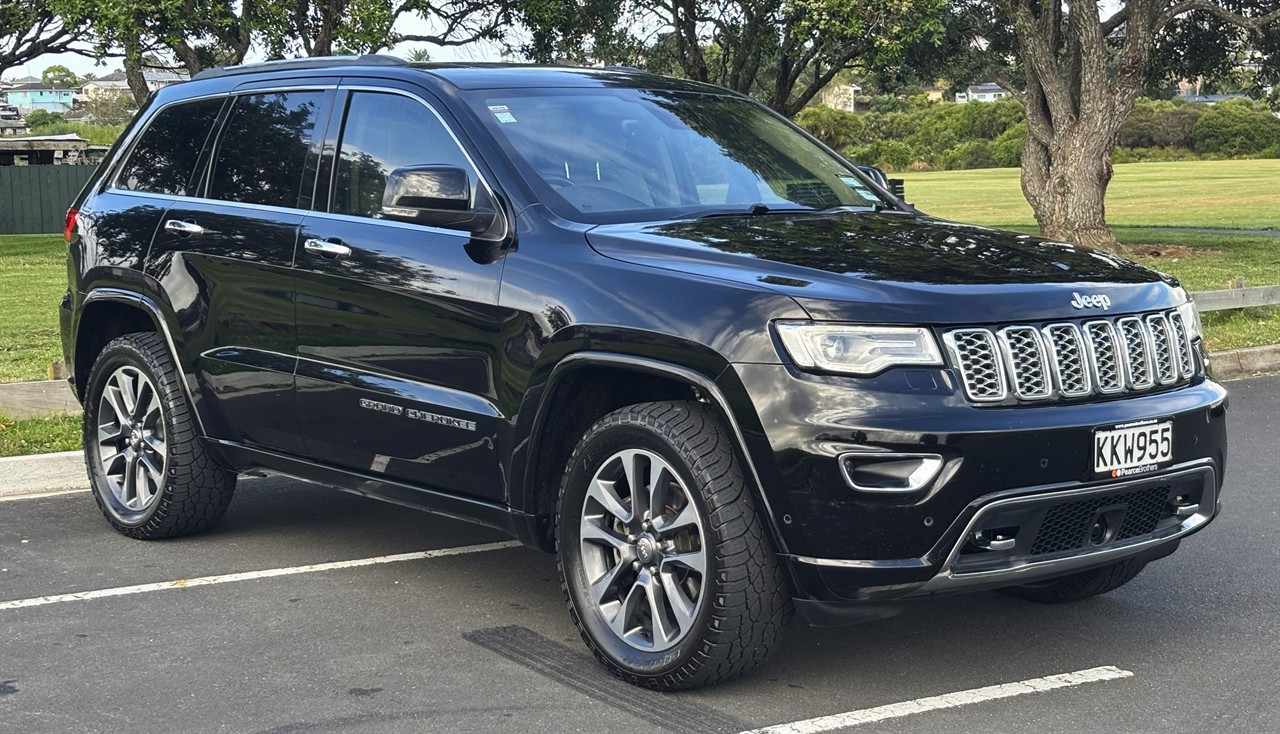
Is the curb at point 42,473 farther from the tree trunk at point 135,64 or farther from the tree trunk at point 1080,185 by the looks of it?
the tree trunk at point 1080,185

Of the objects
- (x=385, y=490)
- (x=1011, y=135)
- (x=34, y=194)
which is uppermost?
(x=1011, y=135)

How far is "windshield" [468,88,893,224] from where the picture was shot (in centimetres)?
532

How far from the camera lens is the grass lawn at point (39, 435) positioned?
27.0ft

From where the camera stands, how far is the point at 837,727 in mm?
4379

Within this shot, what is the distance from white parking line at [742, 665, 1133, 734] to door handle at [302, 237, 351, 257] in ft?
7.54

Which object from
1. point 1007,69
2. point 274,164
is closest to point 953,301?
point 274,164

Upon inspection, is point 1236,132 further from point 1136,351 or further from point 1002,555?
point 1002,555

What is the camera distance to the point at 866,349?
4227 mm

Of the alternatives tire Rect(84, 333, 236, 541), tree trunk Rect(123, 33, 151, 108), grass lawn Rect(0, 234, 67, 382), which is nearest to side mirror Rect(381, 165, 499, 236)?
tire Rect(84, 333, 236, 541)

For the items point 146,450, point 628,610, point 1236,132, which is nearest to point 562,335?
point 628,610

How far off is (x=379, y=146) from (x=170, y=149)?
1.46 metres

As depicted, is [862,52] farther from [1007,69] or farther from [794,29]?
[1007,69]

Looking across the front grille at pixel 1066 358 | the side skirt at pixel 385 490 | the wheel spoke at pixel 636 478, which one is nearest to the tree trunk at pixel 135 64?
the side skirt at pixel 385 490

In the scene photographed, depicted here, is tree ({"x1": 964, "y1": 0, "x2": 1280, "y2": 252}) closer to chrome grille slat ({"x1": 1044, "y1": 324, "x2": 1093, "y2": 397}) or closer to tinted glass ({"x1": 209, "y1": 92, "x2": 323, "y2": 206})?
tinted glass ({"x1": 209, "y1": 92, "x2": 323, "y2": 206})
